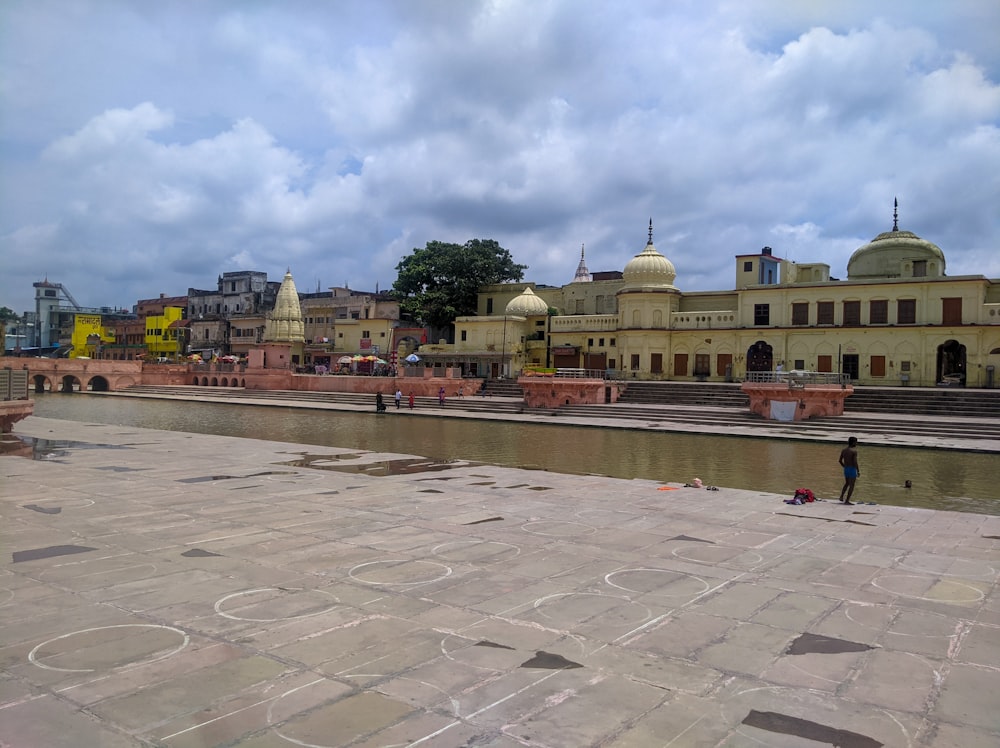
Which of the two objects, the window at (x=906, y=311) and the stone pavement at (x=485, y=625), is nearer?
the stone pavement at (x=485, y=625)

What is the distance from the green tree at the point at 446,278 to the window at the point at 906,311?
103 feet

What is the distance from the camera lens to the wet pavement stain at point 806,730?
405 centimetres

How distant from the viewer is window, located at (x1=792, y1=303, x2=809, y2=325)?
42.8 metres

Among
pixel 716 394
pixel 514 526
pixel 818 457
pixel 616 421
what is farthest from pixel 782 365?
pixel 514 526

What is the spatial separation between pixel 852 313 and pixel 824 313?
1429 mm

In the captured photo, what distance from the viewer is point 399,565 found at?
25.0 feet

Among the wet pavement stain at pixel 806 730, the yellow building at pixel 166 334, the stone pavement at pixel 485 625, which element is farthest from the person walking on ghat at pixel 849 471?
the yellow building at pixel 166 334

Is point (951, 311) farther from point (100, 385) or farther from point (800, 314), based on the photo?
point (100, 385)

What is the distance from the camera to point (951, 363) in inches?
1703

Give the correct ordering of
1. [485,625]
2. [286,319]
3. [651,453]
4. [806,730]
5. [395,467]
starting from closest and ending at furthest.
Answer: [806,730] → [485,625] → [395,467] → [651,453] → [286,319]

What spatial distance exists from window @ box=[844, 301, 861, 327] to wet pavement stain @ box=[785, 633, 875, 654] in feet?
129

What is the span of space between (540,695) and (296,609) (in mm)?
2448

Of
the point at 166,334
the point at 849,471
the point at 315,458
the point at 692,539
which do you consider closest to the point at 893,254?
the point at 849,471

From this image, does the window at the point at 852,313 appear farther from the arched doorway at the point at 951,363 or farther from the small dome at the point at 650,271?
the small dome at the point at 650,271
